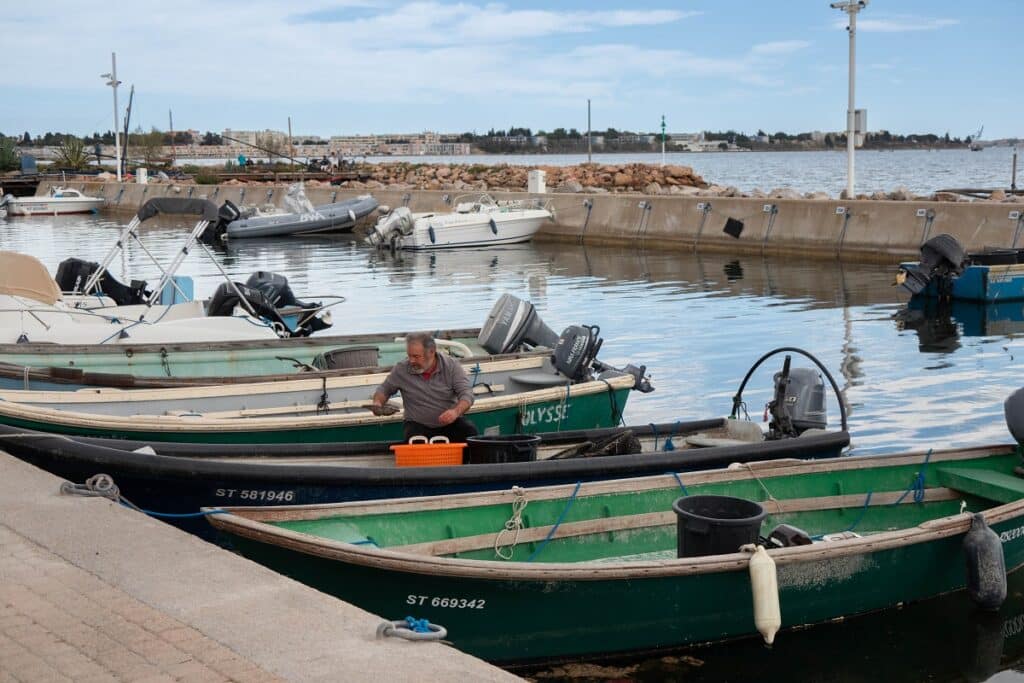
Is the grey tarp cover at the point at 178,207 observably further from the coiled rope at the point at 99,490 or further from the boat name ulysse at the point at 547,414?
the coiled rope at the point at 99,490

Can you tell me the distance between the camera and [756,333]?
20.3 meters

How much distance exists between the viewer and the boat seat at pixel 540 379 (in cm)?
1309

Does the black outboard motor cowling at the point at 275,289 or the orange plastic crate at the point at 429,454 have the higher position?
the black outboard motor cowling at the point at 275,289

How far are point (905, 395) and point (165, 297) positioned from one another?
11.7 metres

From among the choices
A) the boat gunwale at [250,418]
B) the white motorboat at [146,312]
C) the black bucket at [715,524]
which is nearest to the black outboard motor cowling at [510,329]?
the boat gunwale at [250,418]

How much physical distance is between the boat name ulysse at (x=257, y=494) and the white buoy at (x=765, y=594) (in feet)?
10.6

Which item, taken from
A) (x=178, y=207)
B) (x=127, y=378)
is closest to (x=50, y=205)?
(x=178, y=207)

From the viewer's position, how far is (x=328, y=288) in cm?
2942

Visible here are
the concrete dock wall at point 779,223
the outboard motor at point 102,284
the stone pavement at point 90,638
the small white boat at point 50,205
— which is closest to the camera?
the stone pavement at point 90,638

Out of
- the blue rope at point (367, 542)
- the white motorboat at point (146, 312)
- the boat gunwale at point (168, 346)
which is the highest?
the white motorboat at point (146, 312)

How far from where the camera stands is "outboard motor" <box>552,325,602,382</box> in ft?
42.5

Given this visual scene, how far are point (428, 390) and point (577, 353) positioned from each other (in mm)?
3614

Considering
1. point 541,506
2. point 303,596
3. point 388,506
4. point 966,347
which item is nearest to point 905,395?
point 966,347

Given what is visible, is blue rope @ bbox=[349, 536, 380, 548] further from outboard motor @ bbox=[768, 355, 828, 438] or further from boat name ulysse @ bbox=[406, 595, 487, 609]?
outboard motor @ bbox=[768, 355, 828, 438]
